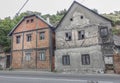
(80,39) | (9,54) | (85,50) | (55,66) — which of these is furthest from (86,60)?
(9,54)

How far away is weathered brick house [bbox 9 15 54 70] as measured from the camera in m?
29.2

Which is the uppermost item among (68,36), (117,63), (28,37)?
(28,37)

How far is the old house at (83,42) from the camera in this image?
2484cm

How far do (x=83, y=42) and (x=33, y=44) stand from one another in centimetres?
864

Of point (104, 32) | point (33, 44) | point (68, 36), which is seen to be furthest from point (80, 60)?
point (33, 44)

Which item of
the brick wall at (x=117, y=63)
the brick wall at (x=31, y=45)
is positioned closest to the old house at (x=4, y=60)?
the brick wall at (x=31, y=45)

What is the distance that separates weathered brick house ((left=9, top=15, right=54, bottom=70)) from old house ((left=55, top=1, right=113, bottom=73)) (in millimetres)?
1313

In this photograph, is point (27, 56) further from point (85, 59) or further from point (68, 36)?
point (85, 59)

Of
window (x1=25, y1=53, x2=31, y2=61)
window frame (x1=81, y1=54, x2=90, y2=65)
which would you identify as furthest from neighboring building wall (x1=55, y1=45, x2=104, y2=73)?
window (x1=25, y1=53, x2=31, y2=61)

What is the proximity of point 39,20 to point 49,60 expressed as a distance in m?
6.89

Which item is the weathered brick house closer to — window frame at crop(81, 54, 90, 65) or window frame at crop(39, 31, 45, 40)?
window frame at crop(39, 31, 45, 40)

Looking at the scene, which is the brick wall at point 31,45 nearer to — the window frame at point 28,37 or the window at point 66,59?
the window frame at point 28,37

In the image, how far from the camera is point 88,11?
26969mm

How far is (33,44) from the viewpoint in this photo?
30.9m
